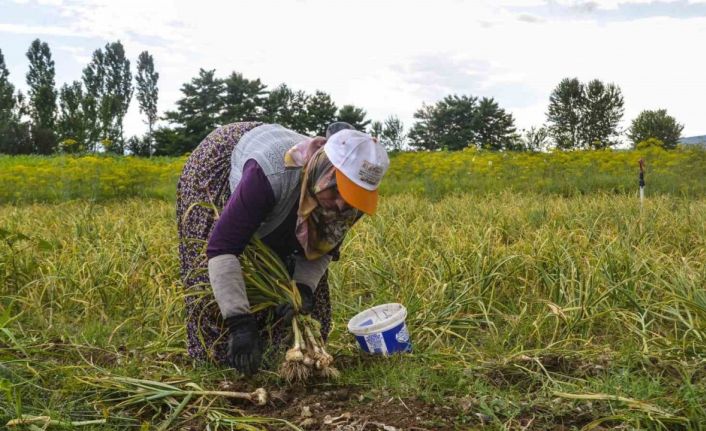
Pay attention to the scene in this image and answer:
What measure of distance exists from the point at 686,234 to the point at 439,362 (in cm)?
281

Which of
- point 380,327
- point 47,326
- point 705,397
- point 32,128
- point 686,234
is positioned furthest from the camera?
point 32,128

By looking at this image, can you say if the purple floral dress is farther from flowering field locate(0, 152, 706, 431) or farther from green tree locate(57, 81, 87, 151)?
green tree locate(57, 81, 87, 151)

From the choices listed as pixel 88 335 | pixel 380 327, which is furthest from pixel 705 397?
pixel 88 335

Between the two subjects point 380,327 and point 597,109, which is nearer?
point 380,327

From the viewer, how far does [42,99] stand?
36.2m

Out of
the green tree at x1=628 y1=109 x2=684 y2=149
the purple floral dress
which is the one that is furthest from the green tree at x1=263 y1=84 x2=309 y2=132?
the purple floral dress

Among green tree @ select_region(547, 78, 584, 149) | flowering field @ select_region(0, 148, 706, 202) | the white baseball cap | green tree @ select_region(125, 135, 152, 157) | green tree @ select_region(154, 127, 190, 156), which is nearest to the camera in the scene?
the white baseball cap

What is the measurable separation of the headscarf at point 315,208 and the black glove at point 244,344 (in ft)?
1.04

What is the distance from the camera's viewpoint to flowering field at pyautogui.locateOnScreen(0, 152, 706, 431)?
6.93 ft

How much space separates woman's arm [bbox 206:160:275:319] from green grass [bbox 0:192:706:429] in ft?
1.08

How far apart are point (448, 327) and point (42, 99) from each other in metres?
37.7

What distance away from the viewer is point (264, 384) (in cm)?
240

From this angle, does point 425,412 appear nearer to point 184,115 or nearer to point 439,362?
point 439,362

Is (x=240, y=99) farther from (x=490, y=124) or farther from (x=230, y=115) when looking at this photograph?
(x=490, y=124)
